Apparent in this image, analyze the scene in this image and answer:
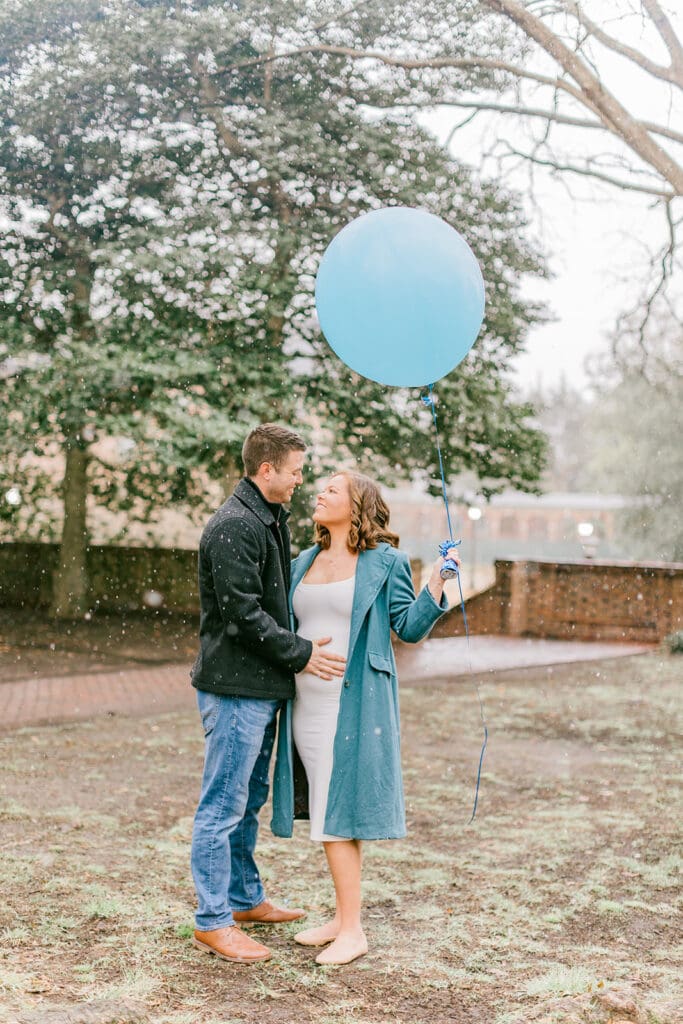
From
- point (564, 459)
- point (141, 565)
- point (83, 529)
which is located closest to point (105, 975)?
point (83, 529)

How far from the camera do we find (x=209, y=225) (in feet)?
34.8

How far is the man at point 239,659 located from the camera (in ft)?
9.99

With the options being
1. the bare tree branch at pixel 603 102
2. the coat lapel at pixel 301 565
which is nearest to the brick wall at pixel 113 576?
the bare tree branch at pixel 603 102

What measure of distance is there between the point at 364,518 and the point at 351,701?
0.62m

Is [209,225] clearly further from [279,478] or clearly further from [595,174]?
[279,478]

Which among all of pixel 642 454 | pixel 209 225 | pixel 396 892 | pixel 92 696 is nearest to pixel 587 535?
pixel 642 454

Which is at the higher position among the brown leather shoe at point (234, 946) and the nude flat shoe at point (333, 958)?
the brown leather shoe at point (234, 946)

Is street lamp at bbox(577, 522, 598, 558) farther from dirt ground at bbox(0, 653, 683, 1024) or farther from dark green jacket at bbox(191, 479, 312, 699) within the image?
dark green jacket at bbox(191, 479, 312, 699)

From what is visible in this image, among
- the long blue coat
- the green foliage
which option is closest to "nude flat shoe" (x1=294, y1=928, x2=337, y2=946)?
the long blue coat

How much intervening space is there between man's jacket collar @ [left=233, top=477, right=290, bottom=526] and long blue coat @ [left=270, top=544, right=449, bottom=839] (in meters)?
0.35

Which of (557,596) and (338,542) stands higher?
(338,542)

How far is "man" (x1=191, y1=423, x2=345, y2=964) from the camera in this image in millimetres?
3045

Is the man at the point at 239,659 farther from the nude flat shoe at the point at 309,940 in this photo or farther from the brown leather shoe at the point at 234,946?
the nude flat shoe at the point at 309,940

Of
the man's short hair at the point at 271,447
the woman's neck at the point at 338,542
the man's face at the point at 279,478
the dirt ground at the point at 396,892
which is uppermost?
the man's short hair at the point at 271,447
